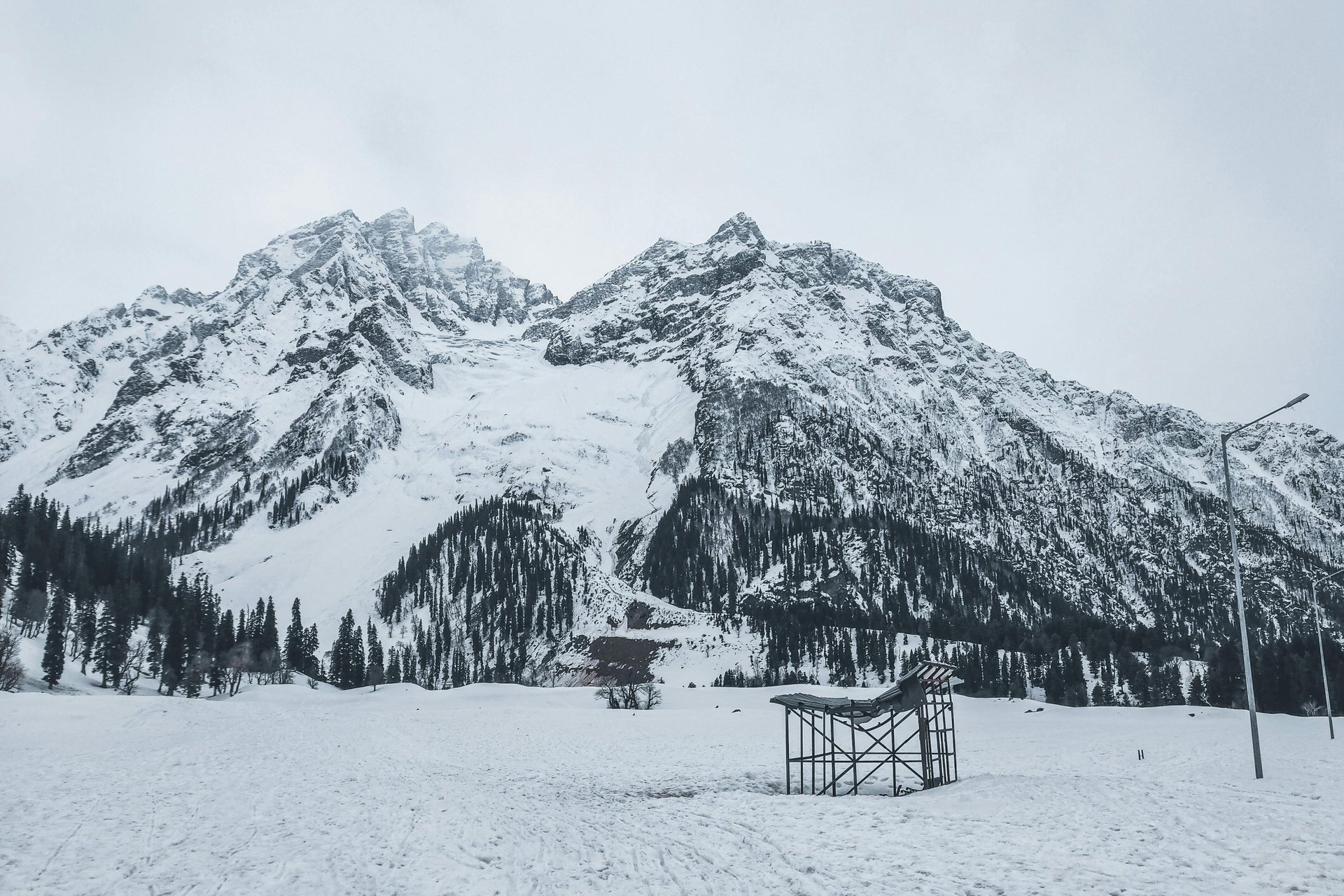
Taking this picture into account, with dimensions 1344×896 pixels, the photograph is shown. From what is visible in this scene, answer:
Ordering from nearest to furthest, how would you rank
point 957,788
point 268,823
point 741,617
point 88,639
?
point 268,823
point 957,788
point 88,639
point 741,617

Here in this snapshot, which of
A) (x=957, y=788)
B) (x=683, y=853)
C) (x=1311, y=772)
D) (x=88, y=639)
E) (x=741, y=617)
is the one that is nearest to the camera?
(x=683, y=853)

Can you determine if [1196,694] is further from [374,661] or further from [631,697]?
[374,661]

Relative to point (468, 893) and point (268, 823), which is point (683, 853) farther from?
point (268, 823)

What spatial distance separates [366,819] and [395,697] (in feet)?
239

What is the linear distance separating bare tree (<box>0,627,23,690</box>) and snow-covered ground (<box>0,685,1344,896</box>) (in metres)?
28.1

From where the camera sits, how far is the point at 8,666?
65438 mm

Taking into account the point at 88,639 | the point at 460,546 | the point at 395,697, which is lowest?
the point at 395,697

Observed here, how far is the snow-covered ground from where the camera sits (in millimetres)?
13930

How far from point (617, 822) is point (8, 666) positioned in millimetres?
69312

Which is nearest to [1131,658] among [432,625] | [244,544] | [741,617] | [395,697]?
[741,617]

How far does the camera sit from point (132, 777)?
2658 cm

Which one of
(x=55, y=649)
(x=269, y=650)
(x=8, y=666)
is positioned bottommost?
(x=269, y=650)

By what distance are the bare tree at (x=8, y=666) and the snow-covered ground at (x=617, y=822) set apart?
28126 mm

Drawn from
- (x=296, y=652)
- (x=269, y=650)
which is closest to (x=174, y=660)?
(x=269, y=650)
